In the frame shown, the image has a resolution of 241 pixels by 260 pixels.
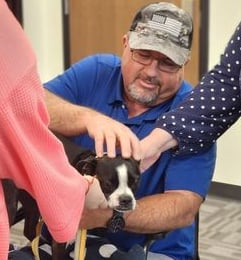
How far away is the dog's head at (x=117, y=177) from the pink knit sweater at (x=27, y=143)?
498 millimetres

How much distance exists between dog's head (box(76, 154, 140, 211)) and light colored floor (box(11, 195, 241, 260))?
4.54 ft

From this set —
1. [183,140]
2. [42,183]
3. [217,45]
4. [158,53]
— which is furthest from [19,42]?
[217,45]

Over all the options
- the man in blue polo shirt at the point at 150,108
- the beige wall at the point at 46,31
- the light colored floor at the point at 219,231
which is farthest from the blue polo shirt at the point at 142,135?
the beige wall at the point at 46,31

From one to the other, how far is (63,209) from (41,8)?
373 centimetres

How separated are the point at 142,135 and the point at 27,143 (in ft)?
2.87

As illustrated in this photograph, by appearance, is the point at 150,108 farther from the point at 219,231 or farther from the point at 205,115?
the point at 219,231

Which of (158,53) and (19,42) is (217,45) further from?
(19,42)

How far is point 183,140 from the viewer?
64.0 inches

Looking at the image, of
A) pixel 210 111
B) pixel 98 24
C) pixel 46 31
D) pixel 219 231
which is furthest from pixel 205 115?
pixel 46 31

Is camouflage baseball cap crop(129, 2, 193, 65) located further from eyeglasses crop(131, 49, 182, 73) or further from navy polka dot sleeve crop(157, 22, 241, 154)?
navy polka dot sleeve crop(157, 22, 241, 154)

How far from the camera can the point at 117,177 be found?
5.16 ft

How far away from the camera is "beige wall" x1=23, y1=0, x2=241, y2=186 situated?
12.5 ft

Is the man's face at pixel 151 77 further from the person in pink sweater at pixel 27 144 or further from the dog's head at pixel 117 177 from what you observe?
the person in pink sweater at pixel 27 144

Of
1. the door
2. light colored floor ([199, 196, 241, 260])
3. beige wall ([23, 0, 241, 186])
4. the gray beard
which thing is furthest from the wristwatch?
the door
